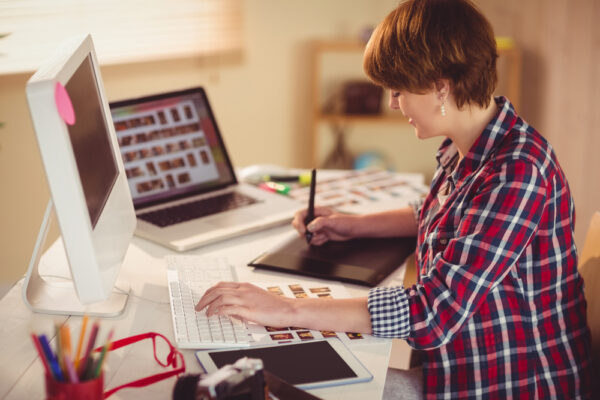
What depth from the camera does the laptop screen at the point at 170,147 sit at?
1777 mm

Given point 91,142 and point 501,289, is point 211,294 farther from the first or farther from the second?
point 501,289

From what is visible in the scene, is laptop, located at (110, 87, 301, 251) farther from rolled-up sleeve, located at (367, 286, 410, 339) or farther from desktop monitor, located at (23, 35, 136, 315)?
rolled-up sleeve, located at (367, 286, 410, 339)

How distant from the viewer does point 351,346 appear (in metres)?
1.15

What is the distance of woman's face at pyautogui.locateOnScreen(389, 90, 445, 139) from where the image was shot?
125cm

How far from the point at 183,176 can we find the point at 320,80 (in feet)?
6.75

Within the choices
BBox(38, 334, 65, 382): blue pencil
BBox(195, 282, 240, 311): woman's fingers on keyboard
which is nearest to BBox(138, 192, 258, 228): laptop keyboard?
BBox(195, 282, 240, 311): woman's fingers on keyboard

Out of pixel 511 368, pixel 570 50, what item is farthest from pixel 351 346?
pixel 570 50

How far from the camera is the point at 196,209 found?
1789 millimetres

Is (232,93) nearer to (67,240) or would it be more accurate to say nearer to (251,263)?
(251,263)

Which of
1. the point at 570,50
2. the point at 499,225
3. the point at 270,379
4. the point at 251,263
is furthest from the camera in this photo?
the point at 570,50

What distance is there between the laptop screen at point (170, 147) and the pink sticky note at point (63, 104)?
79cm

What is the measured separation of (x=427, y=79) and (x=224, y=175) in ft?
2.86

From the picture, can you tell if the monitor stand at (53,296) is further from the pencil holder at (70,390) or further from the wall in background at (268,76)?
the wall in background at (268,76)

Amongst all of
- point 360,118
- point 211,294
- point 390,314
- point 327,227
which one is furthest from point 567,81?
point 211,294
